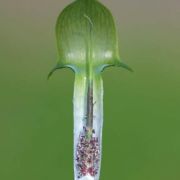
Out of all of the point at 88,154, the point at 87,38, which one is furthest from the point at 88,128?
the point at 87,38

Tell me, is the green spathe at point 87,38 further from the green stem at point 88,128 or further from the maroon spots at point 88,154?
the maroon spots at point 88,154

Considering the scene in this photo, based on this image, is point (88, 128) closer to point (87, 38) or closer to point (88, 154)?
point (88, 154)

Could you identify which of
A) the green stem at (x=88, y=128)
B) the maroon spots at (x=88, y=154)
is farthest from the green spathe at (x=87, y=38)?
the maroon spots at (x=88, y=154)

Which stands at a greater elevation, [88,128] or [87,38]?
[87,38]

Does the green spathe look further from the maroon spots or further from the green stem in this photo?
the maroon spots

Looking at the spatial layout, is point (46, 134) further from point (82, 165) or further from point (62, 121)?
point (82, 165)

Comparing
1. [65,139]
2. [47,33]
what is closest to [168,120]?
[65,139]

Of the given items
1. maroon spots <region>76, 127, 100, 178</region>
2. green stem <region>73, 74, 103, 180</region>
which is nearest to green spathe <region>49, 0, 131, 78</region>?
green stem <region>73, 74, 103, 180</region>
